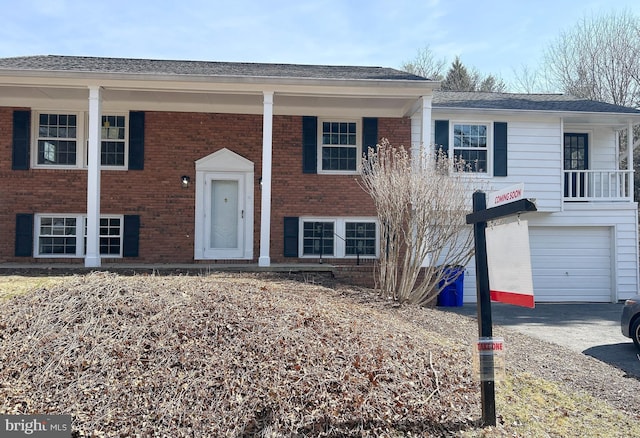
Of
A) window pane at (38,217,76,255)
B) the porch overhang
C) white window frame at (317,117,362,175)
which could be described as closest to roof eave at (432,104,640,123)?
the porch overhang

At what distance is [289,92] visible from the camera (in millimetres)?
9906

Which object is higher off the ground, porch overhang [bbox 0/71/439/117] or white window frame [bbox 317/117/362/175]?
porch overhang [bbox 0/71/439/117]

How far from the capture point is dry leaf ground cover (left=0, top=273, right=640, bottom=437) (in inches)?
148

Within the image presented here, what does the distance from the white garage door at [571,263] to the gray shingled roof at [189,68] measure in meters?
5.98

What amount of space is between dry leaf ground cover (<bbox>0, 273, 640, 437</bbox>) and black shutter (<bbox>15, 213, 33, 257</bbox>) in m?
6.53

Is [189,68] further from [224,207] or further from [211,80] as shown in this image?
[224,207]

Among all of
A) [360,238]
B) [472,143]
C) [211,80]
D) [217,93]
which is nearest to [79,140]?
[217,93]

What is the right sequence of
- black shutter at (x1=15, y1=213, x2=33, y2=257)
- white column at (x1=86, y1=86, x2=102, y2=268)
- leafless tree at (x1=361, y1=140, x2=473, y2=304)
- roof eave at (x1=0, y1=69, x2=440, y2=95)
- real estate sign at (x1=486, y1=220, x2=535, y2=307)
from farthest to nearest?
black shutter at (x1=15, y1=213, x2=33, y2=257), white column at (x1=86, y1=86, x2=102, y2=268), roof eave at (x1=0, y1=69, x2=440, y2=95), leafless tree at (x1=361, y1=140, x2=473, y2=304), real estate sign at (x1=486, y1=220, x2=535, y2=307)

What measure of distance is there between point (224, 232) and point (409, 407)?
8.44 metres

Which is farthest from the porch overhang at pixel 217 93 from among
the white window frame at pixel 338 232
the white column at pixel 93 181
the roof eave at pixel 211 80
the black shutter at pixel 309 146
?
the white window frame at pixel 338 232

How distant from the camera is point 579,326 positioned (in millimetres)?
9016

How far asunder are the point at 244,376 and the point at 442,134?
9.41m

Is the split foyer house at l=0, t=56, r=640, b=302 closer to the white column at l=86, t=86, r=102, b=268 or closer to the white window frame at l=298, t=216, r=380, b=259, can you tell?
the white window frame at l=298, t=216, r=380, b=259

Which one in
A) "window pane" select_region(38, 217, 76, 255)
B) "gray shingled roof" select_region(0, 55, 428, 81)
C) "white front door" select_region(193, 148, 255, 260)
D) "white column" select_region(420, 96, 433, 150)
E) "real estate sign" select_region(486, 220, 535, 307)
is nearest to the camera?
"real estate sign" select_region(486, 220, 535, 307)
